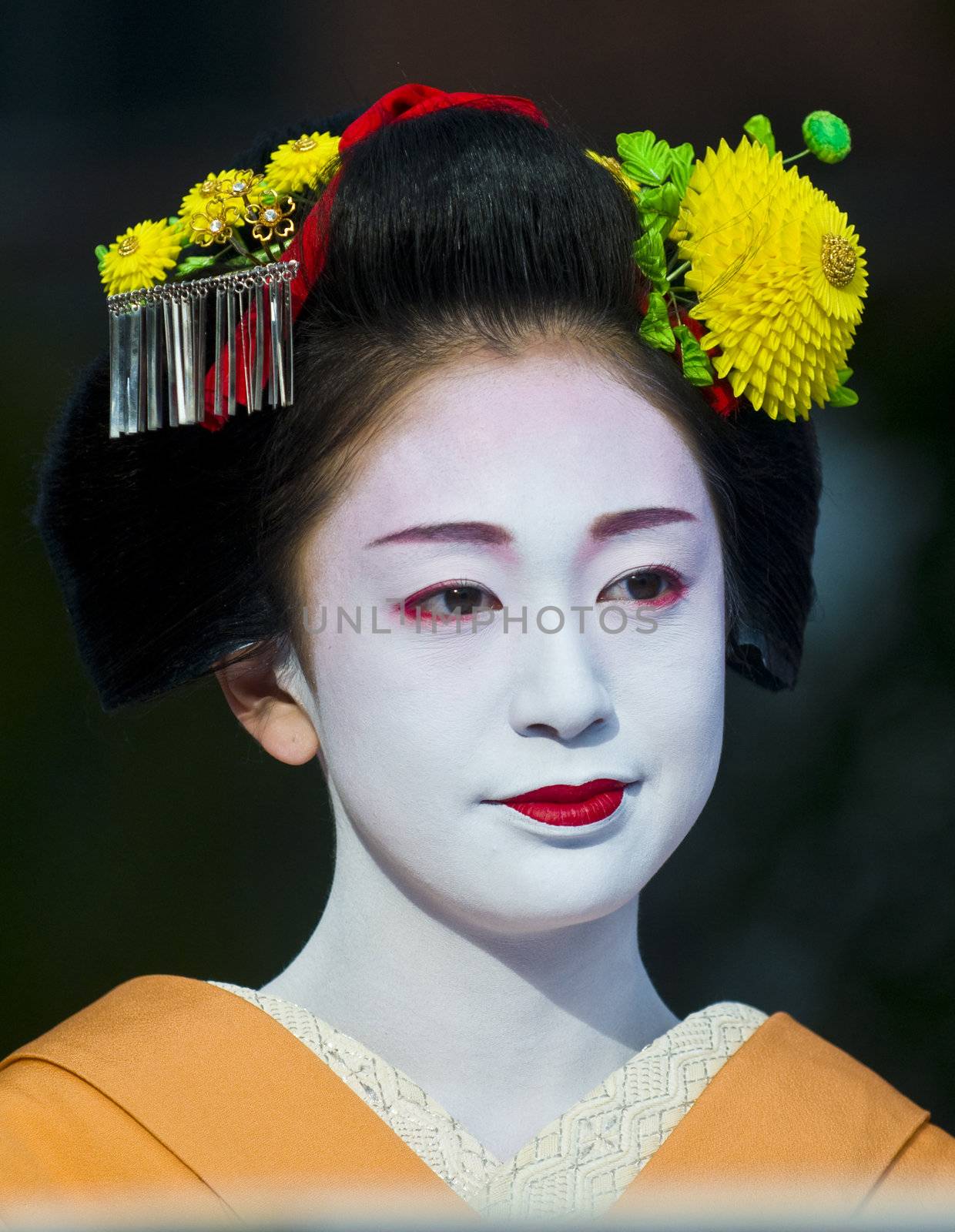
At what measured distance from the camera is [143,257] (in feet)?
5.69

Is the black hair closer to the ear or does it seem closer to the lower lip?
the ear

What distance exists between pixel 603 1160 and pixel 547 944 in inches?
7.7

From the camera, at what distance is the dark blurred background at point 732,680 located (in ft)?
8.80

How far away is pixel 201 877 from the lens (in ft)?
9.23

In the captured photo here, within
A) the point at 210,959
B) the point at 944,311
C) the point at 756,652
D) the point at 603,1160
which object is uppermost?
the point at 944,311

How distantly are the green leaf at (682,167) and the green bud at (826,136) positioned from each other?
131 mm

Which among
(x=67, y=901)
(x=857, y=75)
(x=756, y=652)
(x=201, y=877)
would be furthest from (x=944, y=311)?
(x=67, y=901)

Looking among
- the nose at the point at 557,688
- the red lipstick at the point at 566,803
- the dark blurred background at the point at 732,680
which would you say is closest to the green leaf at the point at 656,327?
the nose at the point at 557,688

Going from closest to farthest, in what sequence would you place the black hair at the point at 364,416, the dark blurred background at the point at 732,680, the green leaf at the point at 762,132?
the black hair at the point at 364,416 < the green leaf at the point at 762,132 < the dark blurred background at the point at 732,680

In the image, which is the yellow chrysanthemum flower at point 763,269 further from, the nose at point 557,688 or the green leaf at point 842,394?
the nose at point 557,688

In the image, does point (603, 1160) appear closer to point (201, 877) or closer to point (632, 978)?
point (632, 978)

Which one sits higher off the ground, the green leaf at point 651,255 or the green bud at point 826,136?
the green bud at point 826,136

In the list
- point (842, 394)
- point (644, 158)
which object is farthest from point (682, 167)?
point (842, 394)

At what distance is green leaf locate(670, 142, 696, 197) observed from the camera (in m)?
1.68
